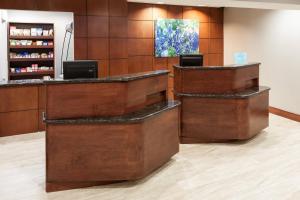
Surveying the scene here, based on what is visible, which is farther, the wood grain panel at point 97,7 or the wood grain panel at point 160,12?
the wood grain panel at point 160,12

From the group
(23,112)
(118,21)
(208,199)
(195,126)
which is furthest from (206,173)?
(118,21)

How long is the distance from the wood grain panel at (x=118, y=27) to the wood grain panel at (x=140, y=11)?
0.87 meters

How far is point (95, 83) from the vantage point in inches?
165

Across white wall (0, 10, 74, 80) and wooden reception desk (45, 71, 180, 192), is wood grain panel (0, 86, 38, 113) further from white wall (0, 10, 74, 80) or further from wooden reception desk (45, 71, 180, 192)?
wooden reception desk (45, 71, 180, 192)

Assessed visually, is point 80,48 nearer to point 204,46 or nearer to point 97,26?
point 97,26

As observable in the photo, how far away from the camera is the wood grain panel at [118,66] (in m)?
8.37

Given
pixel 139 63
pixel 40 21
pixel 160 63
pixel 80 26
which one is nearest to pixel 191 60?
pixel 80 26

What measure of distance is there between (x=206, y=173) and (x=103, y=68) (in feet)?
13.8

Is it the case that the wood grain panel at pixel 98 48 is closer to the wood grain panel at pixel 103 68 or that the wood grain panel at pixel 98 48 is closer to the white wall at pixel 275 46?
the wood grain panel at pixel 103 68

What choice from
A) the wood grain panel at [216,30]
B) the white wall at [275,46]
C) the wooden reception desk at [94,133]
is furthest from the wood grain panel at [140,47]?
the wooden reception desk at [94,133]

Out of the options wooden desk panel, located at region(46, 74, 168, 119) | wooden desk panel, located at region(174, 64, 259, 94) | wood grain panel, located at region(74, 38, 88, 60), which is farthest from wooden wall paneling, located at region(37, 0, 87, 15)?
wooden desk panel, located at region(46, 74, 168, 119)

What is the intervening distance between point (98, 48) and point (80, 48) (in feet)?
1.39

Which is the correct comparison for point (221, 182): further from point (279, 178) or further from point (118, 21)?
point (118, 21)

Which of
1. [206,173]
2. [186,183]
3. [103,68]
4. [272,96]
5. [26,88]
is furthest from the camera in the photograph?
[272,96]
